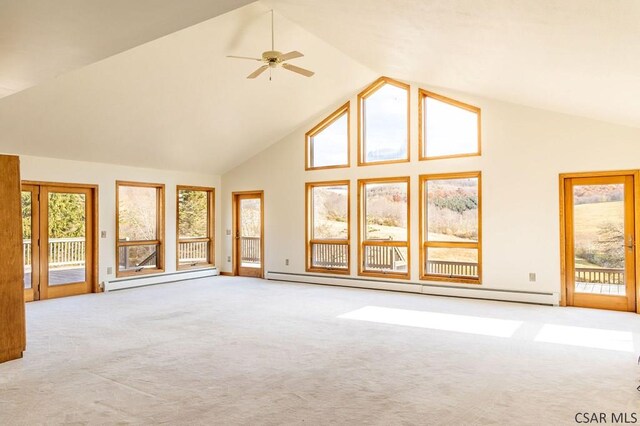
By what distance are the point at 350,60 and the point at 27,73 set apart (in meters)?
4.97

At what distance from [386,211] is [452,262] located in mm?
1597

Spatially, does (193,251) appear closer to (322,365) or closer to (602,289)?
(322,365)

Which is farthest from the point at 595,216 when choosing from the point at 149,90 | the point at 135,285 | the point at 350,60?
the point at 135,285

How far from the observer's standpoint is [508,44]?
13.9 ft

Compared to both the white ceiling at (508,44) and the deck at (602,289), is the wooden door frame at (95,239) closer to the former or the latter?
the white ceiling at (508,44)

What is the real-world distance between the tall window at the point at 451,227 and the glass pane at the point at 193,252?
17.5 feet

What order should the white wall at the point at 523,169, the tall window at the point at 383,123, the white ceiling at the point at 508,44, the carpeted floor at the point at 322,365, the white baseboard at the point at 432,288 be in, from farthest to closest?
the tall window at the point at 383,123
the white baseboard at the point at 432,288
the white wall at the point at 523,169
the white ceiling at the point at 508,44
the carpeted floor at the point at 322,365

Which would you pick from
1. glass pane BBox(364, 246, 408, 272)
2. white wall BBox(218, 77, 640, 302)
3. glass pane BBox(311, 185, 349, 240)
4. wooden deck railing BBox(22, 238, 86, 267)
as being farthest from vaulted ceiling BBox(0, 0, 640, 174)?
glass pane BBox(364, 246, 408, 272)

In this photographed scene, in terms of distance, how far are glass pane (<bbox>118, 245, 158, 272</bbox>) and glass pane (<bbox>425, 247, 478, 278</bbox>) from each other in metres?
5.73

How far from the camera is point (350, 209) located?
8594 millimetres

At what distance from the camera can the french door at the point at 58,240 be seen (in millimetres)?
7089

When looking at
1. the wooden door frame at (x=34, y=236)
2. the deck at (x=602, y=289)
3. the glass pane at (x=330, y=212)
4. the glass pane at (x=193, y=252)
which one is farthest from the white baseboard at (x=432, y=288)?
the wooden door frame at (x=34, y=236)

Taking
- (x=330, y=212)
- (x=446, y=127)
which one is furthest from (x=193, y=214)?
(x=446, y=127)

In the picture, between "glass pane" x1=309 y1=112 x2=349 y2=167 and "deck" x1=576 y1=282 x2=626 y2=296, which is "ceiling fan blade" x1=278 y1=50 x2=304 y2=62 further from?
"deck" x1=576 y1=282 x2=626 y2=296
